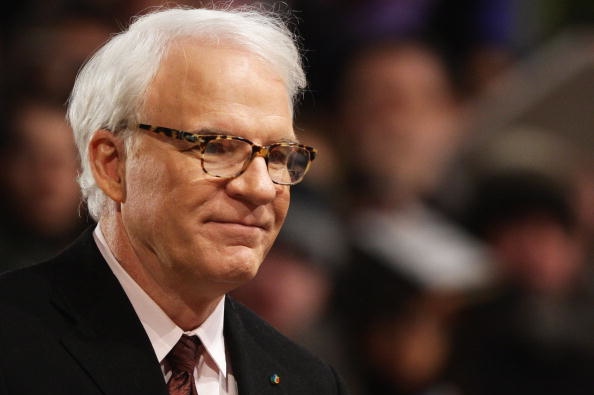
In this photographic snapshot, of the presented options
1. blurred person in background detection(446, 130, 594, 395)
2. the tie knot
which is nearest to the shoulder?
the tie knot

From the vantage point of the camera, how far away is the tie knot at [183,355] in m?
2.38

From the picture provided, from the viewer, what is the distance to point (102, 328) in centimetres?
231

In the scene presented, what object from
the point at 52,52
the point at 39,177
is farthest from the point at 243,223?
the point at 52,52

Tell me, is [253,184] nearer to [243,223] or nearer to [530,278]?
[243,223]

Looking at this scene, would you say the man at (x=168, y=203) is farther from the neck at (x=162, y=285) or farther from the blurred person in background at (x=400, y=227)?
the blurred person in background at (x=400, y=227)

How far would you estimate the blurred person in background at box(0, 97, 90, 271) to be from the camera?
4.22m

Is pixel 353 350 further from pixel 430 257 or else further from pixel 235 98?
pixel 235 98

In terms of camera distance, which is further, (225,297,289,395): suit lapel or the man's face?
(225,297,289,395): suit lapel

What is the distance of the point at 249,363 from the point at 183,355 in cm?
18

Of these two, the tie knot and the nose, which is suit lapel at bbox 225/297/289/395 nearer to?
the tie knot

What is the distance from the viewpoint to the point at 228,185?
90.9 inches

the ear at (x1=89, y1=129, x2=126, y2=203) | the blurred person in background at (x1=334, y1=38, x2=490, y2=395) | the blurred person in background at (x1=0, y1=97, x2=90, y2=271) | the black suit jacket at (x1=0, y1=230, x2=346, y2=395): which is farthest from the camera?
the blurred person in background at (x1=334, y1=38, x2=490, y2=395)

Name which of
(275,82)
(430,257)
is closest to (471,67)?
(430,257)

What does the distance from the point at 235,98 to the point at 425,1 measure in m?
3.91
